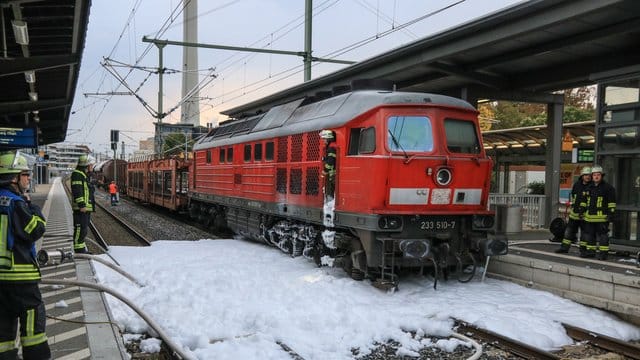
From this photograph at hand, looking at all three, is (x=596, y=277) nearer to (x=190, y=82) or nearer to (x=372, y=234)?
(x=372, y=234)

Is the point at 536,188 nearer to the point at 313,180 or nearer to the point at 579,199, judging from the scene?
the point at 579,199

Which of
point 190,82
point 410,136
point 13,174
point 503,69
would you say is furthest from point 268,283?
point 190,82

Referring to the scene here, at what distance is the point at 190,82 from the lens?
5197cm

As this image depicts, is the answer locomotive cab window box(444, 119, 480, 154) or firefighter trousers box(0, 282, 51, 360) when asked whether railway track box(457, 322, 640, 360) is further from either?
firefighter trousers box(0, 282, 51, 360)

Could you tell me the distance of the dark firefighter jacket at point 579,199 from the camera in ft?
32.8

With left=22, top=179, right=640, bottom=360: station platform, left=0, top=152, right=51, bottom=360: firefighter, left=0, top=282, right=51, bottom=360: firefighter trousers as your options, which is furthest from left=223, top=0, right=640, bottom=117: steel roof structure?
left=0, top=282, right=51, bottom=360: firefighter trousers

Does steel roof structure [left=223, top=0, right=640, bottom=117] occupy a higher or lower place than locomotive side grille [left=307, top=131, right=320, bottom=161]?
higher

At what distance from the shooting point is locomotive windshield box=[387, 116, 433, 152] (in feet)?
27.5

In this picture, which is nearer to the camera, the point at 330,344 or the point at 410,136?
the point at 330,344

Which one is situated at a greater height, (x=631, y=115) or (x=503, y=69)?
(x=503, y=69)

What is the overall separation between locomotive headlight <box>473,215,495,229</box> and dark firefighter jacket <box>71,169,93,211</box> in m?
7.24

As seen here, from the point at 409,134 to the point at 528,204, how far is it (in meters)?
9.42

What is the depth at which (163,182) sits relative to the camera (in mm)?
23312

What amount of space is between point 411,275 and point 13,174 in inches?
265
